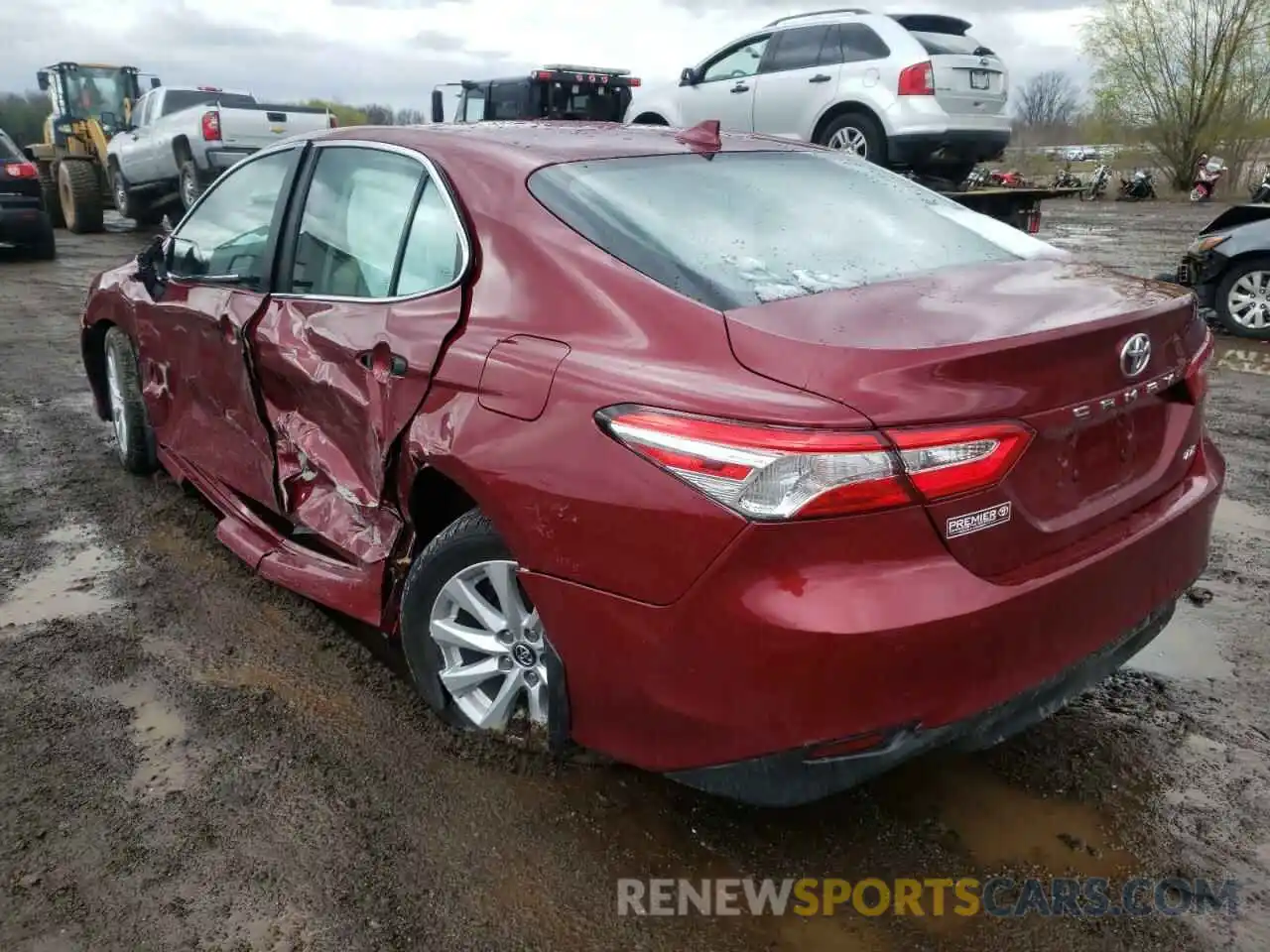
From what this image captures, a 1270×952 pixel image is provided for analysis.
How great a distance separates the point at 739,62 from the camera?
37.3 feet

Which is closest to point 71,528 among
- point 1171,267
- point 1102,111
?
point 1171,267

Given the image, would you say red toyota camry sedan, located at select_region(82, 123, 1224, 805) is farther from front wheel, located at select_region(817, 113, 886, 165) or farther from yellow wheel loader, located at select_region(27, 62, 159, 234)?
yellow wheel loader, located at select_region(27, 62, 159, 234)

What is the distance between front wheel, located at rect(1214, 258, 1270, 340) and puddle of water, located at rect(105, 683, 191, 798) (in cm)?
868

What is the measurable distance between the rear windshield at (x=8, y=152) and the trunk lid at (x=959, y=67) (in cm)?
1089

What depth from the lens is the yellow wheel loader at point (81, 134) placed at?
17078 mm

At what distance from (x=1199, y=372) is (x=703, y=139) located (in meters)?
1.50

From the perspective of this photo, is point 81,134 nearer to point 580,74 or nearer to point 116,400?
point 580,74

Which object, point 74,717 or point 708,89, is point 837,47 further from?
point 74,717

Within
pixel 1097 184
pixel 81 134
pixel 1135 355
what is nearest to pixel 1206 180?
pixel 1097 184

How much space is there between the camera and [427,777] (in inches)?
106

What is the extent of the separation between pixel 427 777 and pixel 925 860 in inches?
49.1

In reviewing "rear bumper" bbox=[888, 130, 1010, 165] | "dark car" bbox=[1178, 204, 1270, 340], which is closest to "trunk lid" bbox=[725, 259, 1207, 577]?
"dark car" bbox=[1178, 204, 1270, 340]

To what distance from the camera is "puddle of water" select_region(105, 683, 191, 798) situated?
2688 mm

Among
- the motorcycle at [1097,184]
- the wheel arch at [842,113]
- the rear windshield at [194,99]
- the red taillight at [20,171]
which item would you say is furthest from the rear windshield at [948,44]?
the motorcycle at [1097,184]
